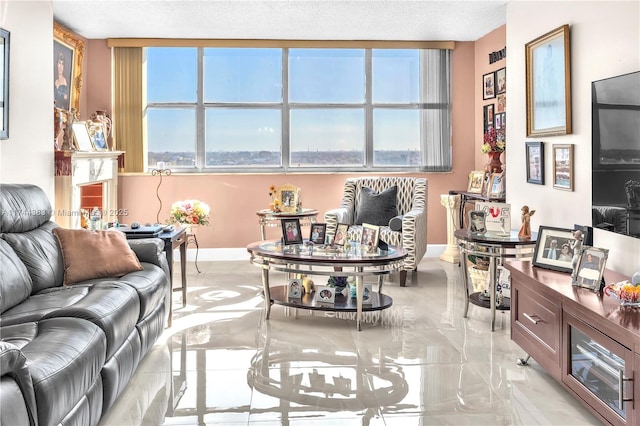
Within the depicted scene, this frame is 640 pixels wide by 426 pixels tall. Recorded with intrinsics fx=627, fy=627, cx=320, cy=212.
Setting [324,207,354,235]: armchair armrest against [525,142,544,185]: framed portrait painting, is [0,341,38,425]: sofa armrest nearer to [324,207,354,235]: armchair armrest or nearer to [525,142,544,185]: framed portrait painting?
[525,142,544,185]: framed portrait painting

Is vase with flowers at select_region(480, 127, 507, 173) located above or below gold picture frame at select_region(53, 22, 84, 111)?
below

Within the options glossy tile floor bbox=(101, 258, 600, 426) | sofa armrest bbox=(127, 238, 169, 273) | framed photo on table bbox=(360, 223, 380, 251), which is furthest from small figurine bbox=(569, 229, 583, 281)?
sofa armrest bbox=(127, 238, 169, 273)

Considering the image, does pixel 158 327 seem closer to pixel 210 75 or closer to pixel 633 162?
pixel 633 162

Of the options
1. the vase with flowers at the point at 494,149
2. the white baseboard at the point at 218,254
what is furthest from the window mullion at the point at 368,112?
the white baseboard at the point at 218,254

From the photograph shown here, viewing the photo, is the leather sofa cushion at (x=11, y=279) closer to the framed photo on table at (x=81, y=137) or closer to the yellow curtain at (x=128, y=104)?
the framed photo on table at (x=81, y=137)

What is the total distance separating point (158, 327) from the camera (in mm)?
3783

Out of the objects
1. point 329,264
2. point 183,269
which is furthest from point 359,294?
point 183,269

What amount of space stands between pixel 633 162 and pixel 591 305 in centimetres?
90

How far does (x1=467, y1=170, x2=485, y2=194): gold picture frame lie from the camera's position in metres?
6.88

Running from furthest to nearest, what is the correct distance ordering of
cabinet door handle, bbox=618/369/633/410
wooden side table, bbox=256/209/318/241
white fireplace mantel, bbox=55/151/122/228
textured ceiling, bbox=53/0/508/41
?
1. wooden side table, bbox=256/209/318/241
2. textured ceiling, bbox=53/0/508/41
3. white fireplace mantel, bbox=55/151/122/228
4. cabinet door handle, bbox=618/369/633/410

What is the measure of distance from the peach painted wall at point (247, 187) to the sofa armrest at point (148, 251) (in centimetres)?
336

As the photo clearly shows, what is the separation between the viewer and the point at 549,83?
4.62m

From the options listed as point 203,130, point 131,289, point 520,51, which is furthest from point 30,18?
point 520,51

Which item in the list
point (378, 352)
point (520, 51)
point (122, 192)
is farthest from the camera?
point (122, 192)
